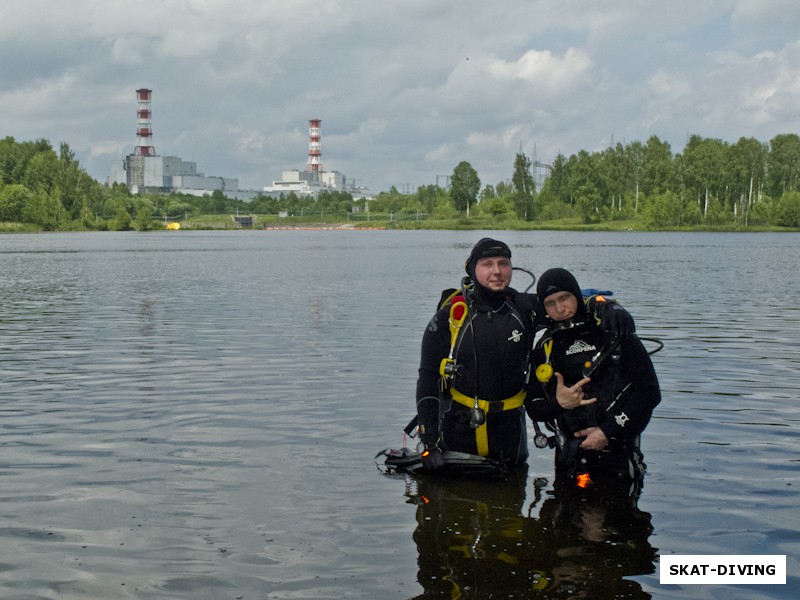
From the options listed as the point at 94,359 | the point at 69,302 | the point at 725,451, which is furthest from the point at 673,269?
the point at 725,451

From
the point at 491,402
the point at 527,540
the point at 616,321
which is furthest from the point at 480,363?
the point at 527,540

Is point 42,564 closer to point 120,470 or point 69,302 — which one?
point 120,470

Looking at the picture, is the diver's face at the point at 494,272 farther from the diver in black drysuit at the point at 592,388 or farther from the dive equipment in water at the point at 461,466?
the dive equipment in water at the point at 461,466

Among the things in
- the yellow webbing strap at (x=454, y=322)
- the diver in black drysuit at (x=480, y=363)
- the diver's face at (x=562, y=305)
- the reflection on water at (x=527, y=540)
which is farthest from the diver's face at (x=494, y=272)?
the reflection on water at (x=527, y=540)

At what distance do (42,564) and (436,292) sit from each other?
33.2 metres

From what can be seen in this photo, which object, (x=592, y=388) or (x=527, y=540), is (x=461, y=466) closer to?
(x=527, y=540)

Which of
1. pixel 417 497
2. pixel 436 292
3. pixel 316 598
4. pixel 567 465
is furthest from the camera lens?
pixel 436 292

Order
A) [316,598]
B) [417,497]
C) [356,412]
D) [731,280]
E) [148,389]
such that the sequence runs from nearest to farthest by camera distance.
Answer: [316,598] → [417,497] → [356,412] → [148,389] → [731,280]

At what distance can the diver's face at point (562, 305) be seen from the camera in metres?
8.27

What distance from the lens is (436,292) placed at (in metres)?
40.7

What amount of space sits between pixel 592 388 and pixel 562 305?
773mm

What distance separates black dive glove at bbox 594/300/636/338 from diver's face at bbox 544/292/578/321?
0.81 ft

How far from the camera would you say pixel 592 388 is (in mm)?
8445

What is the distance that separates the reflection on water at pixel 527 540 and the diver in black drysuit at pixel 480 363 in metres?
0.66
